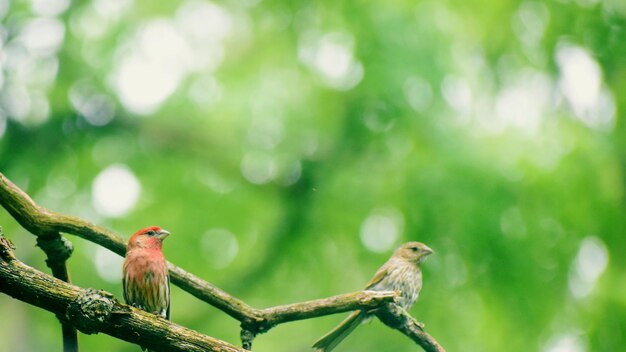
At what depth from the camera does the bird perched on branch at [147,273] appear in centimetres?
182

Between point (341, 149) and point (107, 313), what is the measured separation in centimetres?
500

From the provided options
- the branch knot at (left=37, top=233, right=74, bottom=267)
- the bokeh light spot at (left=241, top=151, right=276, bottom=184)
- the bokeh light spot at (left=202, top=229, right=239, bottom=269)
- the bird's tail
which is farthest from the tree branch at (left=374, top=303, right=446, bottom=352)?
the bokeh light spot at (left=241, top=151, right=276, bottom=184)

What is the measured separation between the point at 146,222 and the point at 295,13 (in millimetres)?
3667

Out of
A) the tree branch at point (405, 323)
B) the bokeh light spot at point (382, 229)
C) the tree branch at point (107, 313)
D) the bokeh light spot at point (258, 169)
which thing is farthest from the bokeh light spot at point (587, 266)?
the tree branch at point (107, 313)

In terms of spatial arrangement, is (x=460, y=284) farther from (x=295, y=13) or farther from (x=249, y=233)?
(x=295, y=13)

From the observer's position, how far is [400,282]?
6.63 ft

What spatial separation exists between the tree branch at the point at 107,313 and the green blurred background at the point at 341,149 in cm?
115

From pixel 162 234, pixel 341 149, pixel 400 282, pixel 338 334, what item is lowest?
pixel 338 334

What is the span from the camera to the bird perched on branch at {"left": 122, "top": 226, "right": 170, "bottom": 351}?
1.82 m

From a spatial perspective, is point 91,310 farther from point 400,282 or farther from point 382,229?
point 382,229

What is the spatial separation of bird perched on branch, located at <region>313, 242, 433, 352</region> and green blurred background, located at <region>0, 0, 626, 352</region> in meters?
0.74

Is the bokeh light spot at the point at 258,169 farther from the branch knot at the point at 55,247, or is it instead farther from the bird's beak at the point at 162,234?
the branch knot at the point at 55,247

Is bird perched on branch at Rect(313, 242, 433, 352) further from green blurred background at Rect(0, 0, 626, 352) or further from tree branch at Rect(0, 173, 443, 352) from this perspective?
green blurred background at Rect(0, 0, 626, 352)

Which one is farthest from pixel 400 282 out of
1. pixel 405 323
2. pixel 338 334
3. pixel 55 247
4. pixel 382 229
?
pixel 382 229
